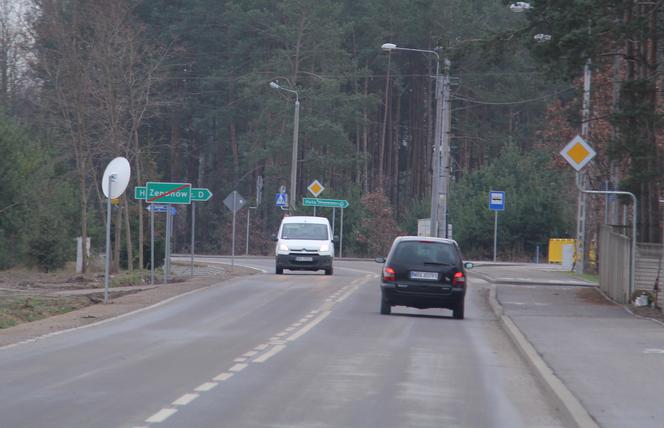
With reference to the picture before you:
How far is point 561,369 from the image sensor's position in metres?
14.5

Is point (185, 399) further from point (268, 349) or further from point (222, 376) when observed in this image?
point (268, 349)

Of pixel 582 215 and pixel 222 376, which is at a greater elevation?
pixel 582 215

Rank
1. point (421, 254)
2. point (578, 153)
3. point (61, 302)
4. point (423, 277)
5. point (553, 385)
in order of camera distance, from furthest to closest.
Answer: point (61, 302) < point (578, 153) < point (421, 254) < point (423, 277) < point (553, 385)

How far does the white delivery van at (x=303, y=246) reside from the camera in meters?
38.5

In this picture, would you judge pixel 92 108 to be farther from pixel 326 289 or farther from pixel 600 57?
pixel 600 57

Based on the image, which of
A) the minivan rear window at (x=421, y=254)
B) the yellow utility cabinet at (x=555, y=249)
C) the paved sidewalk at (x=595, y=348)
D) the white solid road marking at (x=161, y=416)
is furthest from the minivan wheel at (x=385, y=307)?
the yellow utility cabinet at (x=555, y=249)

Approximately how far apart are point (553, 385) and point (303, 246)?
2597 centimetres

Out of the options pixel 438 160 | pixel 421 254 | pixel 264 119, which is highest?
pixel 264 119

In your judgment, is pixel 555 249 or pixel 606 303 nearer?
pixel 606 303

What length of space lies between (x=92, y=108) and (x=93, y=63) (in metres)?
1.64

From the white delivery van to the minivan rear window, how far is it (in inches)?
569

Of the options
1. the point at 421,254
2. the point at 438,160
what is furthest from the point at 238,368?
the point at 438,160

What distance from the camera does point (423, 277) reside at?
78.2 feet

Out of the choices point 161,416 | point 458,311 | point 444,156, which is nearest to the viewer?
point 161,416
